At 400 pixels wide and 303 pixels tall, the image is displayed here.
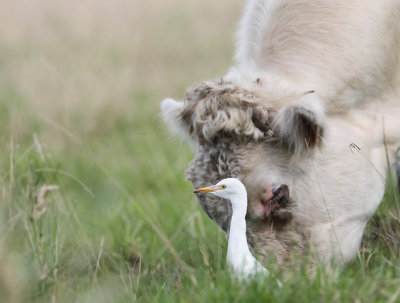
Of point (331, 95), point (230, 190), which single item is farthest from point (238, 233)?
point (331, 95)

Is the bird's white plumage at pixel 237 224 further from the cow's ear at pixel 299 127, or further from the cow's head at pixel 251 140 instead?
the cow's ear at pixel 299 127

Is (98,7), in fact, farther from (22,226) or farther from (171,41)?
(22,226)

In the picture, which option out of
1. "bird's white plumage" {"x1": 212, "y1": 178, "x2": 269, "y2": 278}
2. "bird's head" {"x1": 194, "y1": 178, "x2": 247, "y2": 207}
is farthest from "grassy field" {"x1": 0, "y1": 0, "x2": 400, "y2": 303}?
"bird's head" {"x1": 194, "y1": 178, "x2": 247, "y2": 207}

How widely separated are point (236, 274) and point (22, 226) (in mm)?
1295

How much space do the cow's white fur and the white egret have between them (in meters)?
0.22

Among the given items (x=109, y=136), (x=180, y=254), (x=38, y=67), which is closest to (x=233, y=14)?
(x=38, y=67)

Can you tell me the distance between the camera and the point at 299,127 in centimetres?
349

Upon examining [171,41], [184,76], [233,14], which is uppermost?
[233,14]

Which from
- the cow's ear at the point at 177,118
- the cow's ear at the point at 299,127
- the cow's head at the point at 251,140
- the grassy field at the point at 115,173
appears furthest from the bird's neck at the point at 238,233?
the cow's ear at the point at 177,118

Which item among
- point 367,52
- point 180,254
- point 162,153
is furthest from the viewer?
point 162,153

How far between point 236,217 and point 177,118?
72 centimetres

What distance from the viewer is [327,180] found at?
3650mm

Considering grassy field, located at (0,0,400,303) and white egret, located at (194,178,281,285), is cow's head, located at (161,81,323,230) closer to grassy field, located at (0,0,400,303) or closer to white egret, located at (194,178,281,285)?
white egret, located at (194,178,281,285)

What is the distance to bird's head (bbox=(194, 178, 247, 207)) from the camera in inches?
128
